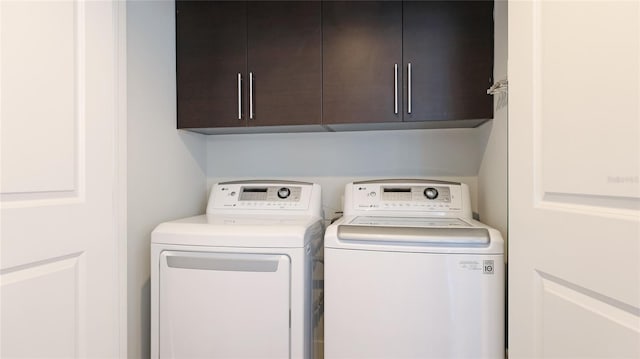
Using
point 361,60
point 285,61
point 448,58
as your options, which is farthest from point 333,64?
point 448,58

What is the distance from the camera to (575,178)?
732 mm

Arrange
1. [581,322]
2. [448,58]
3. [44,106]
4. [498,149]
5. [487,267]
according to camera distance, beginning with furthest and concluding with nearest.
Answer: [448,58] < [498,149] < [487,267] < [44,106] < [581,322]

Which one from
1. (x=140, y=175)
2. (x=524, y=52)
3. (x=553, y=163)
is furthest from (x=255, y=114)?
(x=553, y=163)

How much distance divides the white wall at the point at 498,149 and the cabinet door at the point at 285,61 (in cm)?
79

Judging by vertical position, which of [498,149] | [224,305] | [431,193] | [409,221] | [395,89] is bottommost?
[224,305]

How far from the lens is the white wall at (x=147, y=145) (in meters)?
1.48

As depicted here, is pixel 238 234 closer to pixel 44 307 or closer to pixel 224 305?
pixel 224 305

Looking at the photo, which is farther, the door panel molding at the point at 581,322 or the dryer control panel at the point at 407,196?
the dryer control panel at the point at 407,196

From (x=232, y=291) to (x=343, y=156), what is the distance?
3.25 ft

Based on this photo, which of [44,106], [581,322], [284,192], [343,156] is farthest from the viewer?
[343,156]

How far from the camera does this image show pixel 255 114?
1.75 meters

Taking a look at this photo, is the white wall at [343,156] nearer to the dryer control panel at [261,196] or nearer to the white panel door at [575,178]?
the dryer control panel at [261,196]

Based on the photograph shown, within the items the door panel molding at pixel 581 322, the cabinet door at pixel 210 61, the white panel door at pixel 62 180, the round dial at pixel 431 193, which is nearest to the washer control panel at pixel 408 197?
the round dial at pixel 431 193

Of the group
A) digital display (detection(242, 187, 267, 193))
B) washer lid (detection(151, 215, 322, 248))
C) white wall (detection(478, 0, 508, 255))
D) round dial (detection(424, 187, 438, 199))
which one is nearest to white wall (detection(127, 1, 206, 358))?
washer lid (detection(151, 215, 322, 248))
